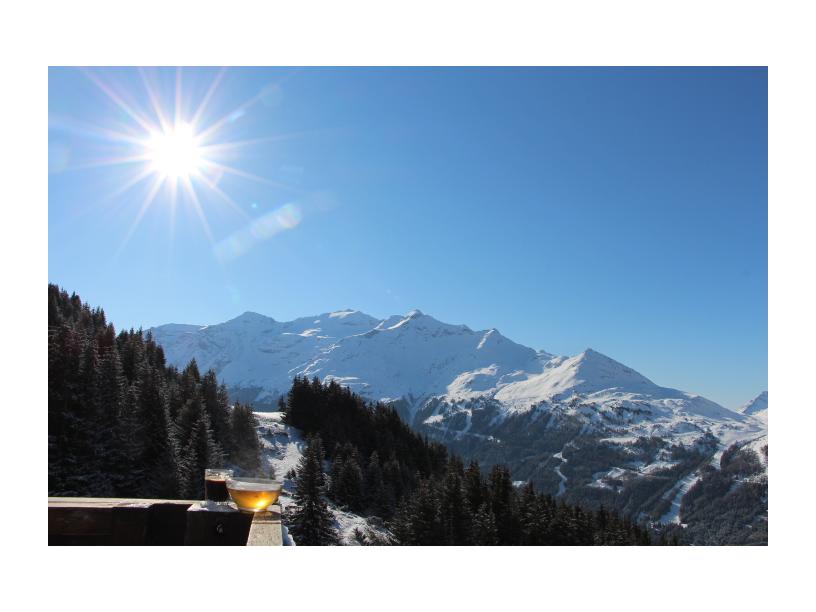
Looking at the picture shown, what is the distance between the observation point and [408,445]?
81.8 metres

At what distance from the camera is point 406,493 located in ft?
212

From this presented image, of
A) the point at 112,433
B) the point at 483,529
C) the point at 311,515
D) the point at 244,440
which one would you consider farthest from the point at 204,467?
the point at 483,529

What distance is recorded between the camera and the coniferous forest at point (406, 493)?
1649 inches

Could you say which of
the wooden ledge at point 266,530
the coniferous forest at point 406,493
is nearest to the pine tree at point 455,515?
the coniferous forest at point 406,493

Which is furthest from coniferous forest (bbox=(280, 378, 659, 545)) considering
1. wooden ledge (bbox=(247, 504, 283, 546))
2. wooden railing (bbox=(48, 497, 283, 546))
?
wooden ledge (bbox=(247, 504, 283, 546))

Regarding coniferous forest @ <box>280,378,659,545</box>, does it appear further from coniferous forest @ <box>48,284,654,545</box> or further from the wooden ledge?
the wooden ledge

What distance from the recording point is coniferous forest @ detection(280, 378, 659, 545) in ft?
137

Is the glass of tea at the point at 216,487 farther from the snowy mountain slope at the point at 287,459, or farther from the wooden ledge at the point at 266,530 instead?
the snowy mountain slope at the point at 287,459

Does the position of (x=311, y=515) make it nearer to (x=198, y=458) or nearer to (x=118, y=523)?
(x=198, y=458)

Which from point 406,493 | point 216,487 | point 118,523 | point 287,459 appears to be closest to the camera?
point 216,487
